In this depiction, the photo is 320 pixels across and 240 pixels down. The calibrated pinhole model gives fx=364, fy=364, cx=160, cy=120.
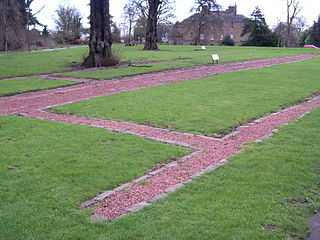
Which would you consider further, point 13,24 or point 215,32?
point 215,32

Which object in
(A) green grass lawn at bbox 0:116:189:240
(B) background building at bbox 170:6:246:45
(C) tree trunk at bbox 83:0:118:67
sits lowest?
(A) green grass lawn at bbox 0:116:189:240

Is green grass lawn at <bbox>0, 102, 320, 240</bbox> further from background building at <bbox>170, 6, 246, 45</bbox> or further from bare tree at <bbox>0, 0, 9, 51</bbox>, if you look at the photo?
background building at <bbox>170, 6, 246, 45</bbox>

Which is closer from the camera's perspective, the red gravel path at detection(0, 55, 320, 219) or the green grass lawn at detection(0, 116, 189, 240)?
the green grass lawn at detection(0, 116, 189, 240)

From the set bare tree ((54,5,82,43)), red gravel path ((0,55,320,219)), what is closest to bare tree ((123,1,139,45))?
bare tree ((54,5,82,43))

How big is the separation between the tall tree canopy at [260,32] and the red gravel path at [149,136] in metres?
53.7

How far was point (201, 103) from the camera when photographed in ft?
39.2

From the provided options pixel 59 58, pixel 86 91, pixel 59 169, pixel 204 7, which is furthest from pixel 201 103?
pixel 204 7

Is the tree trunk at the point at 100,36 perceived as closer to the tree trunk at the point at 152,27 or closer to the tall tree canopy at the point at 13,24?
the tree trunk at the point at 152,27

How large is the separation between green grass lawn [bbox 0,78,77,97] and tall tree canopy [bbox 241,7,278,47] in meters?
54.9

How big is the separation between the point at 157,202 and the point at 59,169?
204cm

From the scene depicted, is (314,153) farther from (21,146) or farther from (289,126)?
(21,146)

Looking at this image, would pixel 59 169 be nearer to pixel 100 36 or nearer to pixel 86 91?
pixel 86 91

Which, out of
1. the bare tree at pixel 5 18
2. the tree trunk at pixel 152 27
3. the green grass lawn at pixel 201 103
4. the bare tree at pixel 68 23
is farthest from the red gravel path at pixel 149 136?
the bare tree at pixel 68 23

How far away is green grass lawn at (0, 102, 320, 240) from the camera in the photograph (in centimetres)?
414
